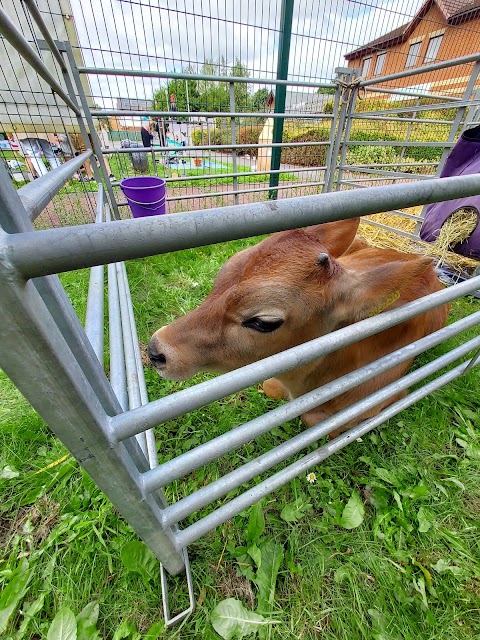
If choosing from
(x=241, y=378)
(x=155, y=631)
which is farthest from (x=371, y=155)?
(x=155, y=631)

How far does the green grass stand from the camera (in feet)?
4.44

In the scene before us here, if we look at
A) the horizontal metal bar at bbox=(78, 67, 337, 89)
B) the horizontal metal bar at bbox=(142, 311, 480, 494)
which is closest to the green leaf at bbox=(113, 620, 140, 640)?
the horizontal metal bar at bbox=(142, 311, 480, 494)

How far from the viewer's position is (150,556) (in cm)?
139

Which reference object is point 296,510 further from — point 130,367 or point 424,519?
point 130,367

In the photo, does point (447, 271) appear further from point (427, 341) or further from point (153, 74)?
point (153, 74)

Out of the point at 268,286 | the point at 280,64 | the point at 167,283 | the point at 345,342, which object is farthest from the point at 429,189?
the point at 280,64

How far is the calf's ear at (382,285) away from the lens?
1.36 m

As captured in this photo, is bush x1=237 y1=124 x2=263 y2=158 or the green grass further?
bush x1=237 y1=124 x2=263 y2=158

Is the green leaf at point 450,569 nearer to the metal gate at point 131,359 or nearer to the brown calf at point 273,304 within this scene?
the metal gate at point 131,359

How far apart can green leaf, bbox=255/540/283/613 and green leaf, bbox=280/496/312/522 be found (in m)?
0.14

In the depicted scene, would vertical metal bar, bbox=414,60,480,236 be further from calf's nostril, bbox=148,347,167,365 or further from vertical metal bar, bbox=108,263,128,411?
calf's nostril, bbox=148,347,167,365

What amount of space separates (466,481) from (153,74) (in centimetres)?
552

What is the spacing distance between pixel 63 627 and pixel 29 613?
19 cm

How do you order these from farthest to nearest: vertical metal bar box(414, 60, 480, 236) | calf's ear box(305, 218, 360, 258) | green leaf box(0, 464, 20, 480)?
vertical metal bar box(414, 60, 480, 236) < calf's ear box(305, 218, 360, 258) < green leaf box(0, 464, 20, 480)
